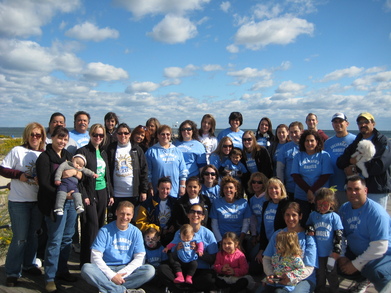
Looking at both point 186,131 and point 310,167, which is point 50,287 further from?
point 310,167

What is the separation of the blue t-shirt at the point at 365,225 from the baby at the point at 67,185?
11.0 ft

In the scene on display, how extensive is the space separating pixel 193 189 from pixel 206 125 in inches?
71.0

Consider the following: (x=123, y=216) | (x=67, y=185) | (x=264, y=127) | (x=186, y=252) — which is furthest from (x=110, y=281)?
(x=264, y=127)

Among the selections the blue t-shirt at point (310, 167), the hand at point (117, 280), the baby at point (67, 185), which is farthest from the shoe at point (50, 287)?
the blue t-shirt at point (310, 167)

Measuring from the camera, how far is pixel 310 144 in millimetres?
4680

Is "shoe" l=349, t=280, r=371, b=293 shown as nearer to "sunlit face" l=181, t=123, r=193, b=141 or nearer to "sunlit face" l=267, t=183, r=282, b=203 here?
"sunlit face" l=267, t=183, r=282, b=203

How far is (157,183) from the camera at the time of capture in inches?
204

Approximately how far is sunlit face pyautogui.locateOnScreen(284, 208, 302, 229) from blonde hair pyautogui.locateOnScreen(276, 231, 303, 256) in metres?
0.18

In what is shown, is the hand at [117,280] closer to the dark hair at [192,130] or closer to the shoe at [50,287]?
the shoe at [50,287]

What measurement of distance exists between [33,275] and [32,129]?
2.04 metres

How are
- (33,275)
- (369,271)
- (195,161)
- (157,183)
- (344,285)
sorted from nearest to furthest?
(369,271) < (344,285) < (33,275) < (157,183) < (195,161)

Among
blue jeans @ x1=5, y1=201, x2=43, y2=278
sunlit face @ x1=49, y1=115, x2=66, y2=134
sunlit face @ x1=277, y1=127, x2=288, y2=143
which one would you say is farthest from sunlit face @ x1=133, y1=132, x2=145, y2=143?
sunlit face @ x1=277, y1=127, x2=288, y2=143

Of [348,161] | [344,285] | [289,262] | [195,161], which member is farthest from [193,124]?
[344,285]

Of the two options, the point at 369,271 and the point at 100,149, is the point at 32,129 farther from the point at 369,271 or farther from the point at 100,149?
the point at 369,271
